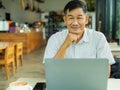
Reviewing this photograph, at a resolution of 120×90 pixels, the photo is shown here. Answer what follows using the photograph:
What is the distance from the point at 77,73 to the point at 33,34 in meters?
10.2

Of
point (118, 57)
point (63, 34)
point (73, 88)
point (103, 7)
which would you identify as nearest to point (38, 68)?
point (103, 7)

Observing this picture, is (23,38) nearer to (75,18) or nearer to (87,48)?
(87,48)

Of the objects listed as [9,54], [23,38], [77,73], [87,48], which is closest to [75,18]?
[87,48]

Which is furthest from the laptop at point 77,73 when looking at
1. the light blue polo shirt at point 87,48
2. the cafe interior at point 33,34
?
the light blue polo shirt at point 87,48

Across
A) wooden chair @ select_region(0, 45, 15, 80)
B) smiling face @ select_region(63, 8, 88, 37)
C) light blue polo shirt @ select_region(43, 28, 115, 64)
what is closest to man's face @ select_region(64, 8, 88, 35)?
smiling face @ select_region(63, 8, 88, 37)

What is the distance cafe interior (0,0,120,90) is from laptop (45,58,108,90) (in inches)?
18.0

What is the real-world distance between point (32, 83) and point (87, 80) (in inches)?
25.6

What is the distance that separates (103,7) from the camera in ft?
26.2

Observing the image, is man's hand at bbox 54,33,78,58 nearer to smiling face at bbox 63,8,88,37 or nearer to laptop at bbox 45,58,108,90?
smiling face at bbox 63,8,88,37

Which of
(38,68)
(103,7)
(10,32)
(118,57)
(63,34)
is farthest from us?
(10,32)

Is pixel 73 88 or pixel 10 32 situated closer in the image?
pixel 73 88

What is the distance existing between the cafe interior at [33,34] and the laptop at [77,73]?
0.46 m

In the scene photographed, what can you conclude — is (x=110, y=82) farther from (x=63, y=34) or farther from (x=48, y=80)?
(x=48, y=80)

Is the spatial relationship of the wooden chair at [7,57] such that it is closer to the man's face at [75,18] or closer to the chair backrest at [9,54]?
the chair backrest at [9,54]
